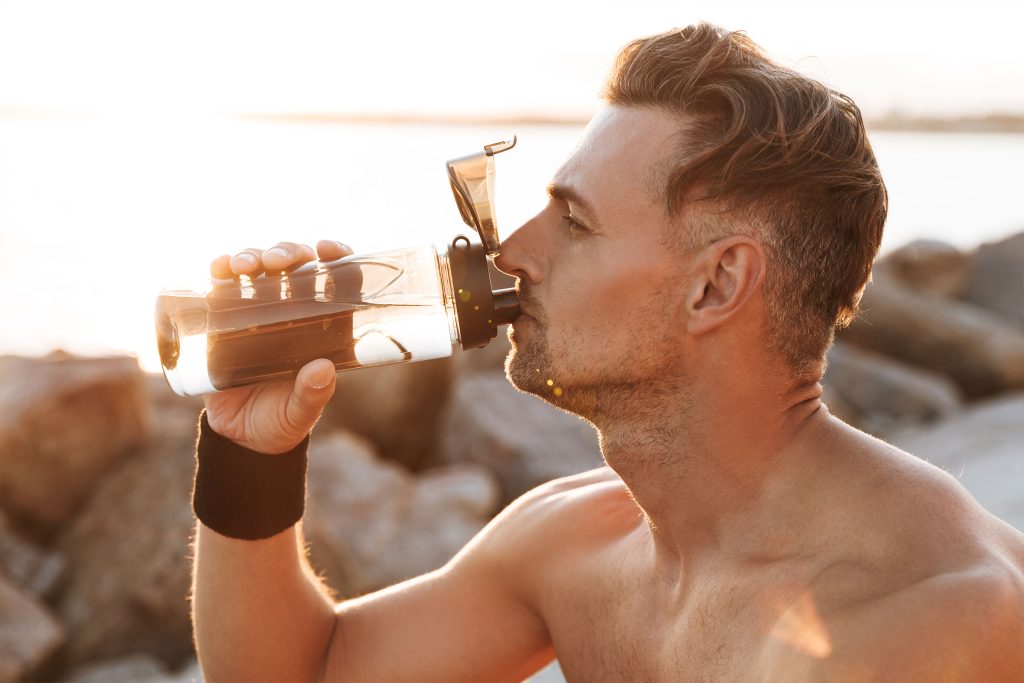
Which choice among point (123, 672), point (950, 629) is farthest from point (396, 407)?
point (950, 629)

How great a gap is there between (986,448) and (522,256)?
15.9ft

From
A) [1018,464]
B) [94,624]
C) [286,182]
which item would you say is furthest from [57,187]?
[1018,464]

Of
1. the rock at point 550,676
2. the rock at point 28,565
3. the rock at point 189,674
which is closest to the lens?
the rock at point 550,676

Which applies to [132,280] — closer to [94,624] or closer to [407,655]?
[94,624]

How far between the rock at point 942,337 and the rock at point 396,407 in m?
3.36

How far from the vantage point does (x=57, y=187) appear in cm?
1202

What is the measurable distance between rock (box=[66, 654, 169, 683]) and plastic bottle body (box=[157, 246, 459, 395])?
2.87 m

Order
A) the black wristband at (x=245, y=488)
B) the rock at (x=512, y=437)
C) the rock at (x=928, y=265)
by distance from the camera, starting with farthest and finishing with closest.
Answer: the rock at (x=928, y=265) < the rock at (x=512, y=437) < the black wristband at (x=245, y=488)

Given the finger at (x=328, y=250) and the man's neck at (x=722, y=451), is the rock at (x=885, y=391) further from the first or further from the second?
the finger at (x=328, y=250)

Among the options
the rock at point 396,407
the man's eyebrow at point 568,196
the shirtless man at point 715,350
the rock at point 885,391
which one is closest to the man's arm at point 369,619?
the shirtless man at point 715,350

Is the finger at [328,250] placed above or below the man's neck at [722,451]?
above

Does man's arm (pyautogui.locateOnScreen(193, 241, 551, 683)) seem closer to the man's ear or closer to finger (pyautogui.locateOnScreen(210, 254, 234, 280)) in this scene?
finger (pyautogui.locateOnScreen(210, 254, 234, 280))

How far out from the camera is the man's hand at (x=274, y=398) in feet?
8.89

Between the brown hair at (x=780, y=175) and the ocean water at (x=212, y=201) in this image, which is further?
the ocean water at (x=212, y=201)
